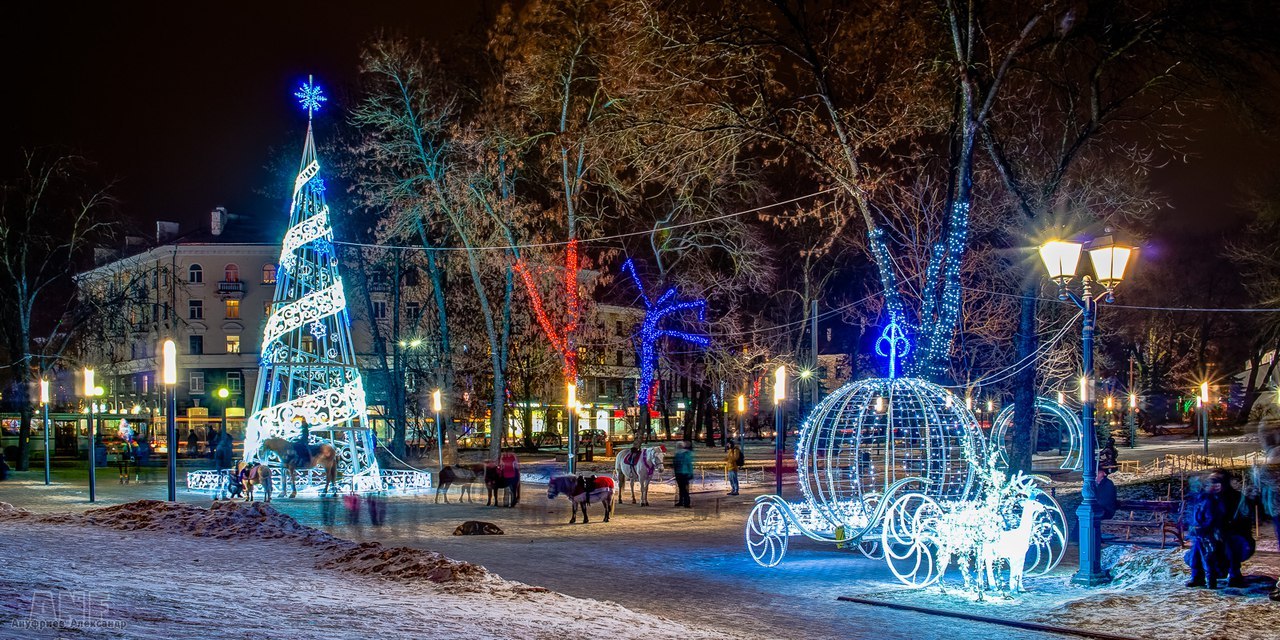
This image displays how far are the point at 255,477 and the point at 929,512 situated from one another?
→ 16.4 meters

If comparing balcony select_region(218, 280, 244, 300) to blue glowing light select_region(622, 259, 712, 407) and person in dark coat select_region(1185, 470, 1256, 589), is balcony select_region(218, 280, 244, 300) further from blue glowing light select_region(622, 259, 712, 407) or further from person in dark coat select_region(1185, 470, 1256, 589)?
person in dark coat select_region(1185, 470, 1256, 589)

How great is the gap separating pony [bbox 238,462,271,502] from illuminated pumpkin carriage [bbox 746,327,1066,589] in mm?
12827

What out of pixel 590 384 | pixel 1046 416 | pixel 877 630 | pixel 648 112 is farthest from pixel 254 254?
pixel 877 630

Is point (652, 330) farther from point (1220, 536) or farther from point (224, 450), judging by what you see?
point (1220, 536)

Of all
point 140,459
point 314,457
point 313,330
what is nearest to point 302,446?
point 314,457

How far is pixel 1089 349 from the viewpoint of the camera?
13.1 metres

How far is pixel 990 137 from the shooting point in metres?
19.4

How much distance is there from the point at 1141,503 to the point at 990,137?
6624 mm

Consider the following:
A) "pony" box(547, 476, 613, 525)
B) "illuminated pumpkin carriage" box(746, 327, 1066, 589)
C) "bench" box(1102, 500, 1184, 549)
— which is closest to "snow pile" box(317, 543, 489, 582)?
"illuminated pumpkin carriage" box(746, 327, 1066, 589)

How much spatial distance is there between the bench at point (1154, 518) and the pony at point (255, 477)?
17497mm

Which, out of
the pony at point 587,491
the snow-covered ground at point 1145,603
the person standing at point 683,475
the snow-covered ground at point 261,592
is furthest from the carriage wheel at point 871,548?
the person standing at point 683,475

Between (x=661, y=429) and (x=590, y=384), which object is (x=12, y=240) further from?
(x=661, y=429)

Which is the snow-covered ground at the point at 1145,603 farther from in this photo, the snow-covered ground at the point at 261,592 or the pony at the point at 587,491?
the pony at the point at 587,491

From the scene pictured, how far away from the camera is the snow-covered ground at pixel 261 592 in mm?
7992
